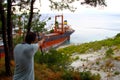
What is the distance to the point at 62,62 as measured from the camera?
38.0ft

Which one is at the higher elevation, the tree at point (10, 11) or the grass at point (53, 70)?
the tree at point (10, 11)

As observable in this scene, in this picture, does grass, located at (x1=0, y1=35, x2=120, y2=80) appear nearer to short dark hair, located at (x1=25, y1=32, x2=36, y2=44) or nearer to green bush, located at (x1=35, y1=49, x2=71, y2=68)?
green bush, located at (x1=35, y1=49, x2=71, y2=68)

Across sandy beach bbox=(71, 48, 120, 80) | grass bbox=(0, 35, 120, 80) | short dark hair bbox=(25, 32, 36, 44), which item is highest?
short dark hair bbox=(25, 32, 36, 44)

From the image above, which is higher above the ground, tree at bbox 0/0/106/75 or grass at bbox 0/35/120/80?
tree at bbox 0/0/106/75

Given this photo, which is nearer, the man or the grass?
the man

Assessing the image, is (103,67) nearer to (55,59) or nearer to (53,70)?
(55,59)

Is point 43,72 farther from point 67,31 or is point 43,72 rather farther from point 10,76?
point 67,31

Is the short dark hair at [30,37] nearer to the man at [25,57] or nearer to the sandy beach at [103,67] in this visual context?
the man at [25,57]

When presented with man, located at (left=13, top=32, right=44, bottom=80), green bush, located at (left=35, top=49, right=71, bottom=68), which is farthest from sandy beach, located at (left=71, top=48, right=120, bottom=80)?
man, located at (left=13, top=32, right=44, bottom=80)

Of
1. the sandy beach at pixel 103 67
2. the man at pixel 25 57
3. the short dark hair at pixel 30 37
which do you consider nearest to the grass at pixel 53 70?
the sandy beach at pixel 103 67

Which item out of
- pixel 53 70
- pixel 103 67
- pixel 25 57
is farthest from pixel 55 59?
pixel 25 57

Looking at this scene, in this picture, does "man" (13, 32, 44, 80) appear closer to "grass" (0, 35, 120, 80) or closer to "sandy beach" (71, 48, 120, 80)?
"grass" (0, 35, 120, 80)

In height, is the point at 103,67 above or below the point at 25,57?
below

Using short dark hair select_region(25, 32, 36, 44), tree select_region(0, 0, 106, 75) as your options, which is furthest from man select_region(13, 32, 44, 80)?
tree select_region(0, 0, 106, 75)
